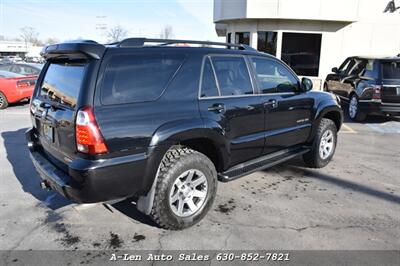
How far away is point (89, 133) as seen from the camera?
2869 millimetres

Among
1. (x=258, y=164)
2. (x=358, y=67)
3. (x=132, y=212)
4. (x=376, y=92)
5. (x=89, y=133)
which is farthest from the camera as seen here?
(x=358, y=67)

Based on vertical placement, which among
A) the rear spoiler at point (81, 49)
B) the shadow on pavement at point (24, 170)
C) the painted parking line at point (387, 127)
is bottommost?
the shadow on pavement at point (24, 170)

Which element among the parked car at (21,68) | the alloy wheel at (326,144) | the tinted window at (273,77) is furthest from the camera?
the parked car at (21,68)

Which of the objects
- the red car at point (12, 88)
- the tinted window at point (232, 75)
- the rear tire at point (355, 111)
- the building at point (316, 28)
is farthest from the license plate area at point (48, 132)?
the building at point (316, 28)

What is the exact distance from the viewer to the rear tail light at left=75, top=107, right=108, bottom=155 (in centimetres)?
286

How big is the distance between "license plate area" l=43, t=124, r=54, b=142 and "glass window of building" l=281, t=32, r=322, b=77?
1316 centimetres

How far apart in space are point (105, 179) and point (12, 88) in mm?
10035

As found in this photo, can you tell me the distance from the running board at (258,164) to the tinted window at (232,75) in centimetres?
88

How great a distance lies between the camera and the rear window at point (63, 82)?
3.09 metres

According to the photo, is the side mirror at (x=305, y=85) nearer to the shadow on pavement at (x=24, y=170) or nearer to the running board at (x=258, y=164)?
the running board at (x=258, y=164)

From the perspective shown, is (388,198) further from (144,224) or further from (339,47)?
(339,47)

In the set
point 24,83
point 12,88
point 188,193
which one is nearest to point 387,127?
point 188,193

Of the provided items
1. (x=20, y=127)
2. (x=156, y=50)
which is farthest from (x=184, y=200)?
(x=20, y=127)

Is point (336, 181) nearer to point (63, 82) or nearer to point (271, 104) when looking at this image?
point (271, 104)
